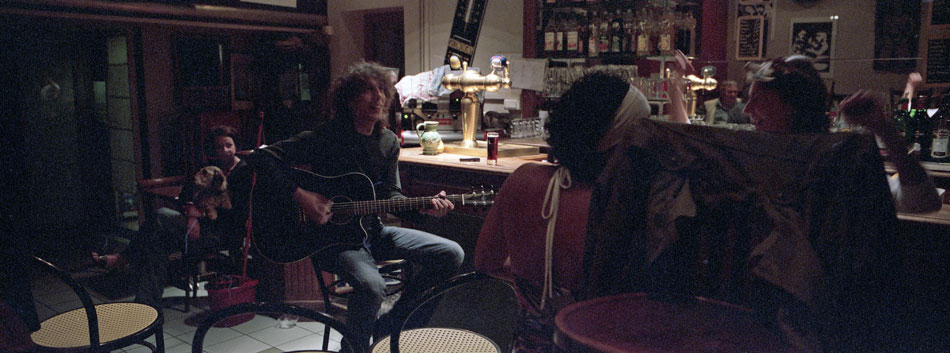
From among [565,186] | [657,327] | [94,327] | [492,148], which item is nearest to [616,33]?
[492,148]

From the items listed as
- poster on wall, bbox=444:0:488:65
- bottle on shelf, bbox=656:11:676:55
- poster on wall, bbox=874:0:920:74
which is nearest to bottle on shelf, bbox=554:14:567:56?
bottle on shelf, bbox=656:11:676:55

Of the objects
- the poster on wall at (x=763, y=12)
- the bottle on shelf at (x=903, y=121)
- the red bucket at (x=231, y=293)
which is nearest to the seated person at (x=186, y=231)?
the red bucket at (x=231, y=293)

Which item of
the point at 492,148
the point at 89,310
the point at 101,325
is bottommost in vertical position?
the point at 101,325

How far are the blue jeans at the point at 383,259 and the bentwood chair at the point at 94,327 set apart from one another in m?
0.73

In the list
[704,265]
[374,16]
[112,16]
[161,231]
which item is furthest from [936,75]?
[112,16]

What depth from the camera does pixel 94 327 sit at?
2055mm

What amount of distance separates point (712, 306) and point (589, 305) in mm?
265

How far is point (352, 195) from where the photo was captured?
299 cm

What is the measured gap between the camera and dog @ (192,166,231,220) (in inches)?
154

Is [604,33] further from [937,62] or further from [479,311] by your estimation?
[479,311]

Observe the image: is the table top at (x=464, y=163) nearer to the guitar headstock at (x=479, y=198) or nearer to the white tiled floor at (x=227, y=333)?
the guitar headstock at (x=479, y=198)

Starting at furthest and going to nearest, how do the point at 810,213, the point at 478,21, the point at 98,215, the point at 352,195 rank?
1. the point at 98,215
2. the point at 478,21
3. the point at 352,195
4. the point at 810,213

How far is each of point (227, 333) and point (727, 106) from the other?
129 inches

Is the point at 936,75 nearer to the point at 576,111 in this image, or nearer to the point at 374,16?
the point at 576,111
